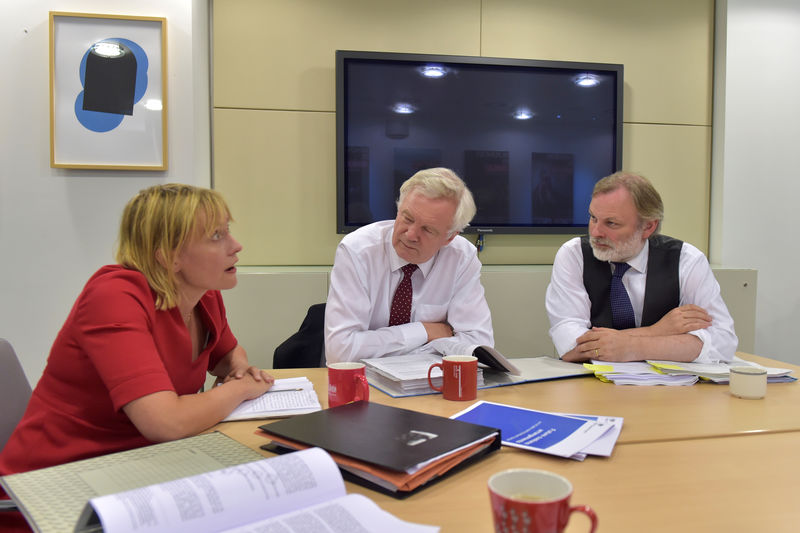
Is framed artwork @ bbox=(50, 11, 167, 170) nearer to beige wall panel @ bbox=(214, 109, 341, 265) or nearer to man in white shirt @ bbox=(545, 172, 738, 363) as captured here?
beige wall panel @ bbox=(214, 109, 341, 265)

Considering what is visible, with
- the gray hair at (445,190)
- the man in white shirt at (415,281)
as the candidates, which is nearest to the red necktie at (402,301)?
the man in white shirt at (415,281)

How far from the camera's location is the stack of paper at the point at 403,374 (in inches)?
61.0

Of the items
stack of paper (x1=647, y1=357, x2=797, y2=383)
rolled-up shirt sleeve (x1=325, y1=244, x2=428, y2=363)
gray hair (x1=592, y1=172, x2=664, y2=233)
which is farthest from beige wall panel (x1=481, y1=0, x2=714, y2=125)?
stack of paper (x1=647, y1=357, x2=797, y2=383)

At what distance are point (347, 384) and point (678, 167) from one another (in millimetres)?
3029

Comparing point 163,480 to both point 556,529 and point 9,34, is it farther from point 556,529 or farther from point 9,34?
point 9,34

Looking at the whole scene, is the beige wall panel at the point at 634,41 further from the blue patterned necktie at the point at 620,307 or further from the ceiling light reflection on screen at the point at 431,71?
the blue patterned necktie at the point at 620,307

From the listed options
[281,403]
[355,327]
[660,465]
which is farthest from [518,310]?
[660,465]

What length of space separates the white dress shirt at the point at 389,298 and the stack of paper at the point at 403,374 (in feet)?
0.54

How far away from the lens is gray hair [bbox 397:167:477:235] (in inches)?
82.0

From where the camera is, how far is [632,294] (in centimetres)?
222

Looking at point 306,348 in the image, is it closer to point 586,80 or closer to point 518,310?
point 518,310

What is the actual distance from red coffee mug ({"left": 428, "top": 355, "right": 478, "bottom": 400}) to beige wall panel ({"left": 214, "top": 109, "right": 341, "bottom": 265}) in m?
1.94

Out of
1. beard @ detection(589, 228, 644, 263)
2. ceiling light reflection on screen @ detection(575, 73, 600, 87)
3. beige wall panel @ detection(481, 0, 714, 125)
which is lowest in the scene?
beard @ detection(589, 228, 644, 263)

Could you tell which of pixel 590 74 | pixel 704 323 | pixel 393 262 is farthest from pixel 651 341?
pixel 590 74
